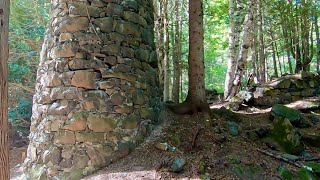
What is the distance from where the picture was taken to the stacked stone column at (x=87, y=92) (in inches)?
147

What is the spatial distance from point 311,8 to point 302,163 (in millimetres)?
6118

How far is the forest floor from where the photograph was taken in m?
3.49

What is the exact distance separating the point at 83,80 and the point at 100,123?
64 centimetres

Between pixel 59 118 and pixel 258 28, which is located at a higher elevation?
pixel 258 28

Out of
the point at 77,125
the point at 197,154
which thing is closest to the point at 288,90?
the point at 197,154

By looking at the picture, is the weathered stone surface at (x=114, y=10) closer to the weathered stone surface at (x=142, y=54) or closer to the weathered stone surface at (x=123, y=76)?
the weathered stone surface at (x=142, y=54)

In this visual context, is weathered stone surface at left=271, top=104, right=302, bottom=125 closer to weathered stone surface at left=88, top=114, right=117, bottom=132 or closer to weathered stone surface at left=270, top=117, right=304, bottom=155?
weathered stone surface at left=270, top=117, right=304, bottom=155

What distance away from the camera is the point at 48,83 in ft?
13.3

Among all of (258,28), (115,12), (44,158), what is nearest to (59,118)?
(44,158)

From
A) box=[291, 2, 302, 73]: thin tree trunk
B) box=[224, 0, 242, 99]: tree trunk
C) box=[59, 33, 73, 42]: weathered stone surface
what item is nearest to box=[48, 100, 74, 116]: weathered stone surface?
box=[59, 33, 73, 42]: weathered stone surface

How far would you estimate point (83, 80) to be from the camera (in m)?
3.88

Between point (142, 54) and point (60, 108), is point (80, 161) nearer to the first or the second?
point (60, 108)

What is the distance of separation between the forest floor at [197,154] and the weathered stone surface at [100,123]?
0.49 meters

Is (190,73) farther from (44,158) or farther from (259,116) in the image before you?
(44,158)
